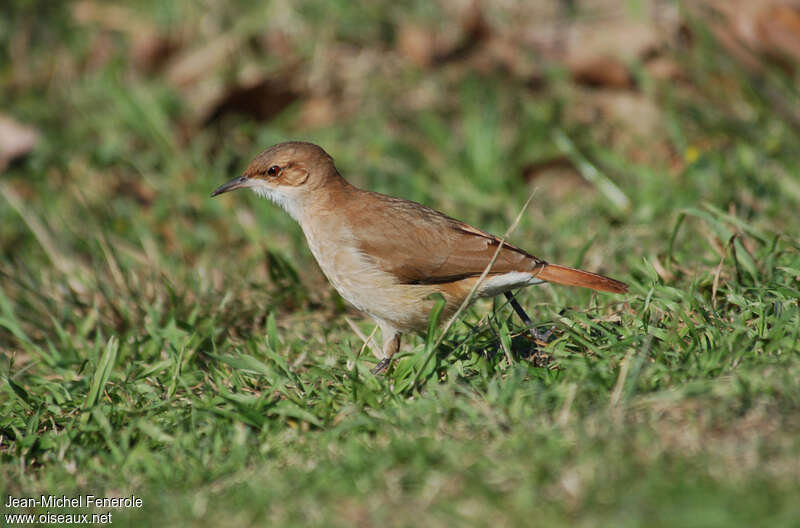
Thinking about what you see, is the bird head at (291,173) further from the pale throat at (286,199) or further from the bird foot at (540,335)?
the bird foot at (540,335)

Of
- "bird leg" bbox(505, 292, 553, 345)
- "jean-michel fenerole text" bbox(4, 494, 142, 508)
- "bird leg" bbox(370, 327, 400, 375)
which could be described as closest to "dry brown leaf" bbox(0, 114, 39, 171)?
"bird leg" bbox(370, 327, 400, 375)

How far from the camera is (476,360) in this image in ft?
13.5

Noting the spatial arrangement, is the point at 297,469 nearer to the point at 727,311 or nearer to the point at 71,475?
the point at 71,475

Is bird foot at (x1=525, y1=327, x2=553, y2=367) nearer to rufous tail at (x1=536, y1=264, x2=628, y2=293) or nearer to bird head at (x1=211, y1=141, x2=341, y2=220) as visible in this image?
rufous tail at (x1=536, y1=264, x2=628, y2=293)

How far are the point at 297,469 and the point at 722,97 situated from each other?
4757 millimetres

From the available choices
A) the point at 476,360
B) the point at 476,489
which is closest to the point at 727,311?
the point at 476,360

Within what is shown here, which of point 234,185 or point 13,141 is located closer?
point 234,185

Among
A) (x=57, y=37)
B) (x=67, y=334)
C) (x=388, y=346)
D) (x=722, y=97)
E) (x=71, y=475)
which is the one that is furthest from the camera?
(x=57, y=37)

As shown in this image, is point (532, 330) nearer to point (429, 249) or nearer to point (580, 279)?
point (580, 279)

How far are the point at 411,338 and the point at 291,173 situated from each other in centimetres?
115

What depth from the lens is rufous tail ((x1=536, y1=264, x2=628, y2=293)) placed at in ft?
Result: 14.0

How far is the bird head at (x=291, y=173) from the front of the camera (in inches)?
200

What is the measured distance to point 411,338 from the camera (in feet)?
17.4

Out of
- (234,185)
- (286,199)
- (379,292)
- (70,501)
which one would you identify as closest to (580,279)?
(379,292)
